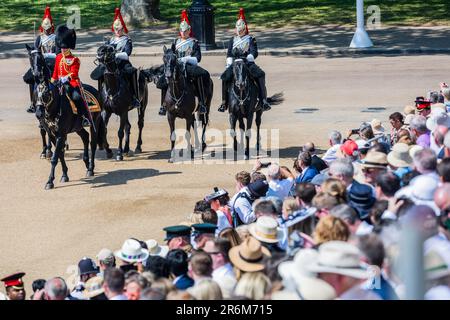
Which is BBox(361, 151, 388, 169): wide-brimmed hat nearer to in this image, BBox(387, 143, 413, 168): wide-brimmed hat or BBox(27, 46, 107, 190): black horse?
BBox(387, 143, 413, 168): wide-brimmed hat

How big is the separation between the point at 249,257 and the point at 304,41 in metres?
29.7

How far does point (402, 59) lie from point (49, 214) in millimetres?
18866

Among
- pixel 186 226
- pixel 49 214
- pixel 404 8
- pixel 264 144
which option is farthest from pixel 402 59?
pixel 186 226

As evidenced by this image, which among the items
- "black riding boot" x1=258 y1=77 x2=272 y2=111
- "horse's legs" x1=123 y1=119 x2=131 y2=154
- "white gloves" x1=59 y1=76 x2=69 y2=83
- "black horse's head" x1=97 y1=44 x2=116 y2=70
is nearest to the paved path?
"black riding boot" x1=258 y1=77 x2=272 y2=111

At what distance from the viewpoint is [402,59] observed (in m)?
35.4

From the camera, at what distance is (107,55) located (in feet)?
74.4

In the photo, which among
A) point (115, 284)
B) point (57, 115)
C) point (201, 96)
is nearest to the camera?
point (115, 284)

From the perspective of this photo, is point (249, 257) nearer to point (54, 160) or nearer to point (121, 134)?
point (54, 160)

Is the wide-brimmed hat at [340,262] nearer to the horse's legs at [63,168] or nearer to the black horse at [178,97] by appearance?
the horse's legs at [63,168]

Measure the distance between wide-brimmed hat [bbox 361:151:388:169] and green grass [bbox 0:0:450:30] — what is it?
28.3 meters

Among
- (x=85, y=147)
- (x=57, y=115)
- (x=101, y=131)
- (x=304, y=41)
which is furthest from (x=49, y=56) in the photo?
(x=304, y=41)

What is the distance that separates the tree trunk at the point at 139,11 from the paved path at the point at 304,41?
1042 mm

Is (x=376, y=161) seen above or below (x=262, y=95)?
above

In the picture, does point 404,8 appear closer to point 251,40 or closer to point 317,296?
point 251,40
